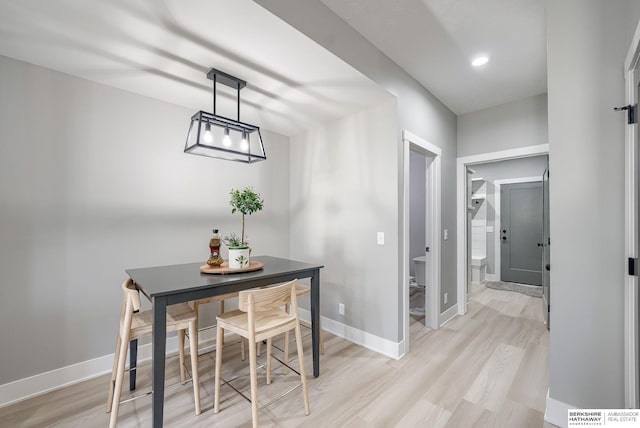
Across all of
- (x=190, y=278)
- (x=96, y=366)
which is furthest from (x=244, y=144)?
(x=96, y=366)

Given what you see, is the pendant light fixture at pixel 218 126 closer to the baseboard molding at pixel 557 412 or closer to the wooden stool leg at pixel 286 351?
the wooden stool leg at pixel 286 351

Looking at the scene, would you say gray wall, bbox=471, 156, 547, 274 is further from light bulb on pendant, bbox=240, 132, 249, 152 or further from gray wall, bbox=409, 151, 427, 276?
light bulb on pendant, bbox=240, 132, 249, 152

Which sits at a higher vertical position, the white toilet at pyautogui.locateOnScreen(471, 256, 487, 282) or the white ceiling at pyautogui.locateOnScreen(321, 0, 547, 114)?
the white ceiling at pyautogui.locateOnScreen(321, 0, 547, 114)

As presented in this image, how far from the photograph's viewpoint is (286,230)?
Result: 3660mm

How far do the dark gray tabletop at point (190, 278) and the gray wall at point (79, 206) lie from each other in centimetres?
Answer: 57

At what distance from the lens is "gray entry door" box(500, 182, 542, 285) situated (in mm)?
5340

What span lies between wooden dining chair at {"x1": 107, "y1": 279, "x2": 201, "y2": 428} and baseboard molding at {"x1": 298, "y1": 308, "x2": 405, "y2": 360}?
1596 millimetres

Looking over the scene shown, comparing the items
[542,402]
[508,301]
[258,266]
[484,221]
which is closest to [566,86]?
[542,402]

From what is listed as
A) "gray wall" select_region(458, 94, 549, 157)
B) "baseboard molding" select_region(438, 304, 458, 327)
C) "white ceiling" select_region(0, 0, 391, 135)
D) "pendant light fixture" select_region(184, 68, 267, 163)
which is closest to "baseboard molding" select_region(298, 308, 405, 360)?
"baseboard molding" select_region(438, 304, 458, 327)

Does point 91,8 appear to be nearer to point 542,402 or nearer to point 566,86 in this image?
point 566,86

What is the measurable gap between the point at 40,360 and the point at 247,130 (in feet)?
7.57

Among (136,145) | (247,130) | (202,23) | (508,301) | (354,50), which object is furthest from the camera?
(508,301)

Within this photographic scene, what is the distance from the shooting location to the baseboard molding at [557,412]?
1.68 metres

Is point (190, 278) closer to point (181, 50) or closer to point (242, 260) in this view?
point (242, 260)
